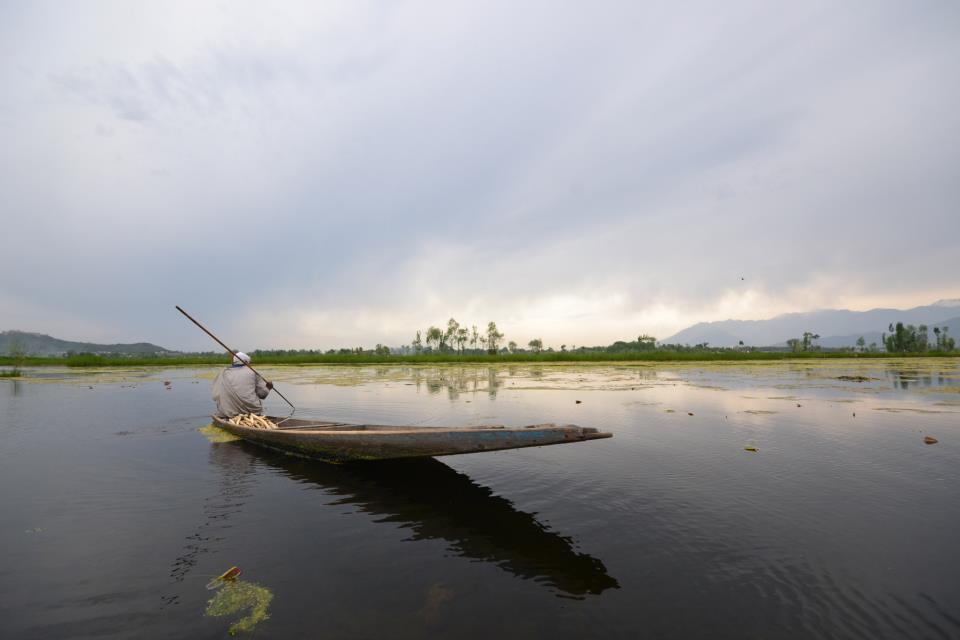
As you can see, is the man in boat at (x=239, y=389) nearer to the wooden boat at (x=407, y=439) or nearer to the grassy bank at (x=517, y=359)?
the wooden boat at (x=407, y=439)

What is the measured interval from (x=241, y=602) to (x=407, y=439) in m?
2.85

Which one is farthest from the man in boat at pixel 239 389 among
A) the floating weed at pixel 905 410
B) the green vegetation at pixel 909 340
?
the green vegetation at pixel 909 340

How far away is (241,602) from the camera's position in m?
3.51

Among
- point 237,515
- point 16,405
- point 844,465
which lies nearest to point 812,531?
point 844,465

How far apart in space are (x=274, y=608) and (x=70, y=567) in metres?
2.41

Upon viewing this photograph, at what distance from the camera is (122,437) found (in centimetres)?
995

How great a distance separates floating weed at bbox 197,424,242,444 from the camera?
376 inches

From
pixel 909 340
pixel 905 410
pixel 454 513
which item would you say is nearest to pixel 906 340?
pixel 909 340

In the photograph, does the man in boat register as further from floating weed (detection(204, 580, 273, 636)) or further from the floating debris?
Result: floating weed (detection(204, 580, 273, 636))

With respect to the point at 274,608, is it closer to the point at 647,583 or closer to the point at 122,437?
the point at 647,583

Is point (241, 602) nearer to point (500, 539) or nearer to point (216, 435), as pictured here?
point (500, 539)

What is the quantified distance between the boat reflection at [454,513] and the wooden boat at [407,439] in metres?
0.35

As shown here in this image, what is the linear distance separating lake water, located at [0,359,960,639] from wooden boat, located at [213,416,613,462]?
0.41 metres

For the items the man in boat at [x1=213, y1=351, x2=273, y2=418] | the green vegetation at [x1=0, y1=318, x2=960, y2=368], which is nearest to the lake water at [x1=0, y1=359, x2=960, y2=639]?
the man in boat at [x1=213, y1=351, x2=273, y2=418]
